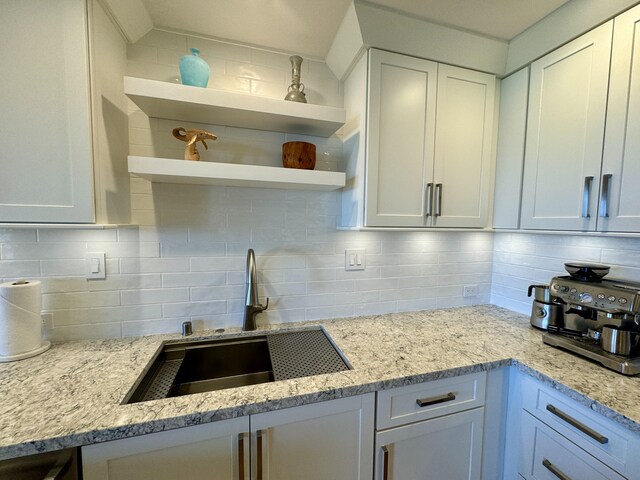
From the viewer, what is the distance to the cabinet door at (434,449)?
0.99 metres

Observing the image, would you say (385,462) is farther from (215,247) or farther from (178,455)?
(215,247)

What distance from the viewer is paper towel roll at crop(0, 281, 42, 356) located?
0.99m

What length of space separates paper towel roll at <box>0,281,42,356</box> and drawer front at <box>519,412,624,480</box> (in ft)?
6.64

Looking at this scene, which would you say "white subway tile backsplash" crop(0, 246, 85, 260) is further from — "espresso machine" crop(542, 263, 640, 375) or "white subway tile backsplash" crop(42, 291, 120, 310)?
"espresso machine" crop(542, 263, 640, 375)

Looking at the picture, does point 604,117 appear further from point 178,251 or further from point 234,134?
point 178,251

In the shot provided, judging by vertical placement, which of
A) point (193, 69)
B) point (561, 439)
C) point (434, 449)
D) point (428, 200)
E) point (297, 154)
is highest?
point (193, 69)

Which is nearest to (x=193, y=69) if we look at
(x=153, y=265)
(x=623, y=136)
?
(x=153, y=265)

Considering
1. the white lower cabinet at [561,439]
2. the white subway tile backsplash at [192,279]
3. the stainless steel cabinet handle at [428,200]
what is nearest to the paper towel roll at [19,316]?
the white subway tile backsplash at [192,279]

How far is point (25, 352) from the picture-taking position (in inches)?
41.3

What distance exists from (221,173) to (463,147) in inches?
49.0

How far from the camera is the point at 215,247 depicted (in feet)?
4.45

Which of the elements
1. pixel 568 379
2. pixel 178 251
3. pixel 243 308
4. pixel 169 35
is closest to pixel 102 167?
pixel 178 251

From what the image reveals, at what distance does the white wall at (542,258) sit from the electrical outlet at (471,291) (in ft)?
0.46

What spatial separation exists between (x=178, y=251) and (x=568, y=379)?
1695 millimetres
